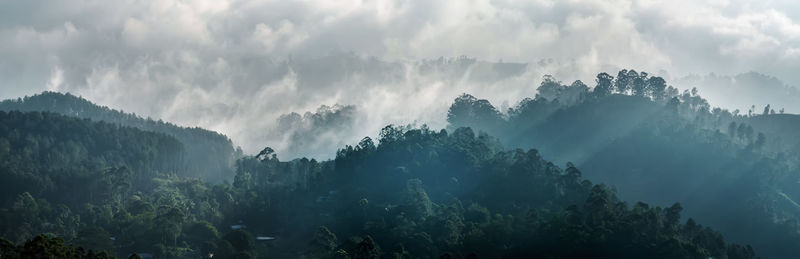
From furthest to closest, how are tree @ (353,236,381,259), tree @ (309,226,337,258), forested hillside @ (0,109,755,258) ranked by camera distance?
tree @ (309,226,337,258)
forested hillside @ (0,109,755,258)
tree @ (353,236,381,259)

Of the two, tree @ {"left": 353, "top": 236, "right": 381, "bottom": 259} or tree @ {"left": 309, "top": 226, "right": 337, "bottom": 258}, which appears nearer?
tree @ {"left": 353, "top": 236, "right": 381, "bottom": 259}

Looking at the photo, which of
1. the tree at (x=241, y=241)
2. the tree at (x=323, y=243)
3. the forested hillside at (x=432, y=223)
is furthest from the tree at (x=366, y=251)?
the tree at (x=241, y=241)

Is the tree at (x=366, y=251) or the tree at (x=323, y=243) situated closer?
the tree at (x=366, y=251)

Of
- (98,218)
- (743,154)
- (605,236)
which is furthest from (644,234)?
(98,218)

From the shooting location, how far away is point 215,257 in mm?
152750

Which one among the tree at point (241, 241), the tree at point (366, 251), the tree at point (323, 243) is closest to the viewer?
the tree at point (366, 251)

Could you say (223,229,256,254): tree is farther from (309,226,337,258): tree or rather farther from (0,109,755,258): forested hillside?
(309,226,337,258): tree

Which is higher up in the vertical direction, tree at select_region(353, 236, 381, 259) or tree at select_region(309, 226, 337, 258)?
tree at select_region(309, 226, 337, 258)

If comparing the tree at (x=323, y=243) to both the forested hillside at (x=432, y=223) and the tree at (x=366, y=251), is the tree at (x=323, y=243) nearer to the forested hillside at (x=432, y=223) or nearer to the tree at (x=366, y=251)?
the forested hillside at (x=432, y=223)

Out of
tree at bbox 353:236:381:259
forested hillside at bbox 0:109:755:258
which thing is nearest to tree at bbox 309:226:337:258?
forested hillside at bbox 0:109:755:258

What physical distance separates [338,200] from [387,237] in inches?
1733

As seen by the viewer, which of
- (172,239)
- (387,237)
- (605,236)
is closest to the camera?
(605,236)

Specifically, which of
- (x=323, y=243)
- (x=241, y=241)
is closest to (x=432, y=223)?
(x=323, y=243)

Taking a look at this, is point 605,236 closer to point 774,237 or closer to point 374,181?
point 774,237
